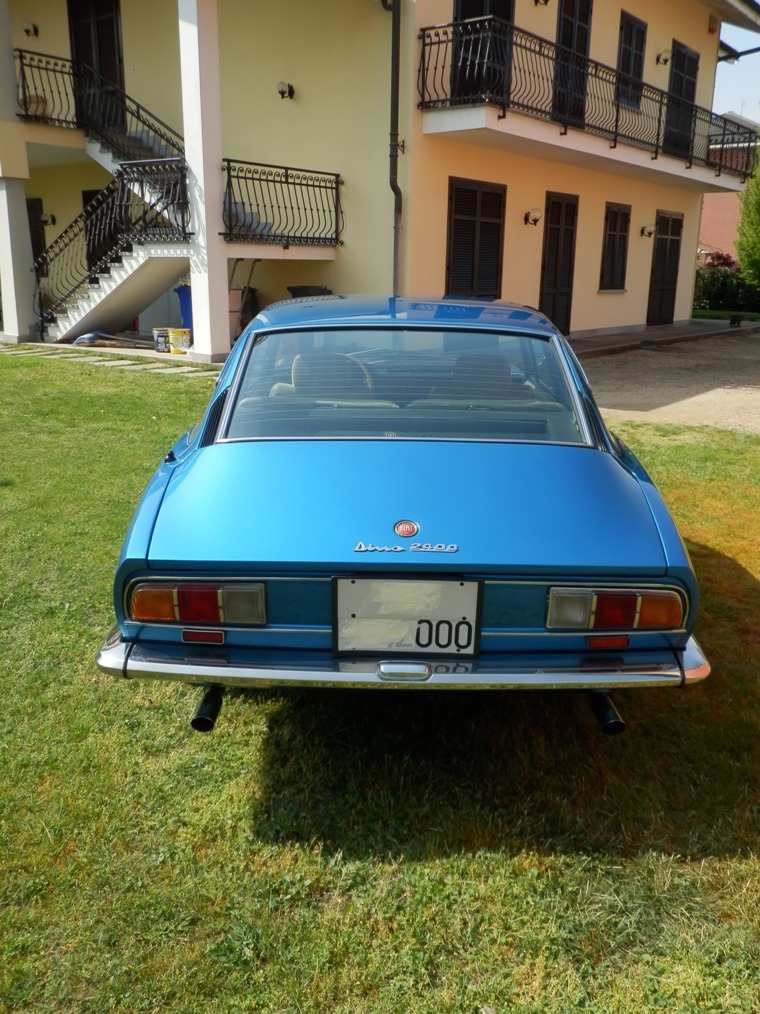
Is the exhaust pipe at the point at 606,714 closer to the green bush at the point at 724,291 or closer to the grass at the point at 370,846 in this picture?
the grass at the point at 370,846

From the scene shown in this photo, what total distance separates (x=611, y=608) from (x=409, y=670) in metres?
0.60

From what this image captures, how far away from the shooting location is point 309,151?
1298cm

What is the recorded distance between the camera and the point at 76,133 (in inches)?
531

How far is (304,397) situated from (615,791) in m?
1.73

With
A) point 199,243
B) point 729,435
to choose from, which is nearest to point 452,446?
point 729,435

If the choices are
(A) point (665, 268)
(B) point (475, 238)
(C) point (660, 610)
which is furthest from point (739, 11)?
(C) point (660, 610)

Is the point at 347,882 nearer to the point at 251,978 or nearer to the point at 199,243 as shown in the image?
the point at 251,978

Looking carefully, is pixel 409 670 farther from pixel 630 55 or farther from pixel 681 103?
pixel 681 103

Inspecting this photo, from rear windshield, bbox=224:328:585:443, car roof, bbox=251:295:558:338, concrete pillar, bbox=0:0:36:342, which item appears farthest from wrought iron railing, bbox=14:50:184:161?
rear windshield, bbox=224:328:585:443

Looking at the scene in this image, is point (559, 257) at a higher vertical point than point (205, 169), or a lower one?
lower

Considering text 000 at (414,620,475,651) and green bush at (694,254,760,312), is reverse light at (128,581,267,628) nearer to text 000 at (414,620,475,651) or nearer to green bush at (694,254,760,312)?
text 000 at (414,620,475,651)

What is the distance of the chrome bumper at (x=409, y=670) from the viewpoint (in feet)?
7.68

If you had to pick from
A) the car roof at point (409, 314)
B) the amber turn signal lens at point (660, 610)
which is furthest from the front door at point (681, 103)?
the amber turn signal lens at point (660, 610)

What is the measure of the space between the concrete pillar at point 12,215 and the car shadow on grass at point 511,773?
39.4 feet
